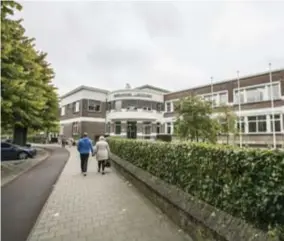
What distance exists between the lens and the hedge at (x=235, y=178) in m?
3.01

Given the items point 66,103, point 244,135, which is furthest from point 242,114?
point 66,103

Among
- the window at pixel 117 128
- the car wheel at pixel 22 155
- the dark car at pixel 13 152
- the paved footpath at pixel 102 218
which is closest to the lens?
the paved footpath at pixel 102 218

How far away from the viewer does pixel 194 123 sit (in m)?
18.8

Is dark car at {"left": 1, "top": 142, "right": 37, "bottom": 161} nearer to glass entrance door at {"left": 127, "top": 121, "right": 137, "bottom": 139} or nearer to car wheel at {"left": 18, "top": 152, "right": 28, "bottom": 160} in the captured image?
car wheel at {"left": 18, "top": 152, "right": 28, "bottom": 160}

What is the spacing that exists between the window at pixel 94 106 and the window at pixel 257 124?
81.9 feet

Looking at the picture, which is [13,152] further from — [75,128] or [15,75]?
[75,128]

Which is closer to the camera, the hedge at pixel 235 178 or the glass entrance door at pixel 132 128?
the hedge at pixel 235 178

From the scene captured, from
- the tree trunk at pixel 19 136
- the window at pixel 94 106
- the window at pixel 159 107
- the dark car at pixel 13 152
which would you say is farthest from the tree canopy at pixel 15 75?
the window at pixel 159 107

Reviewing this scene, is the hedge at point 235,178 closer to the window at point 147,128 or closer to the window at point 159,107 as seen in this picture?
the window at point 147,128

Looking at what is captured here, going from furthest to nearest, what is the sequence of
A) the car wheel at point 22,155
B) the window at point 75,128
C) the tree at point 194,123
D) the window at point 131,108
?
the window at point 75,128
the window at point 131,108
the car wheel at point 22,155
the tree at point 194,123

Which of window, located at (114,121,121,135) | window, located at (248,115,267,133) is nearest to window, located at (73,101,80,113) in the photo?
window, located at (114,121,121,135)

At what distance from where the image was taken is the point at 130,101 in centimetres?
4169

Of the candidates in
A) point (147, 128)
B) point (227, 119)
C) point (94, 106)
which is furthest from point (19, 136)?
point (147, 128)

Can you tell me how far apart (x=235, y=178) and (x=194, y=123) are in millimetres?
15308
